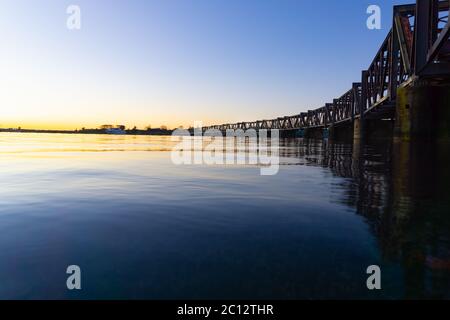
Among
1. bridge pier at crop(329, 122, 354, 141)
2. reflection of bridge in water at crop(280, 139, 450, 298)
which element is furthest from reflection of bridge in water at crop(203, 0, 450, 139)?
bridge pier at crop(329, 122, 354, 141)

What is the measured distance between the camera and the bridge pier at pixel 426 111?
23.1 metres

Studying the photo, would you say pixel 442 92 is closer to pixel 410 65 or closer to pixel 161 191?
pixel 410 65

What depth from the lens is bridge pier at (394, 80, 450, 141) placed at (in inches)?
911

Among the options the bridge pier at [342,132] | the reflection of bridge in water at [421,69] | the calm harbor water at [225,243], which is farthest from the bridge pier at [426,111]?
the bridge pier at [342,132]

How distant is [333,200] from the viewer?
6535 millimetres

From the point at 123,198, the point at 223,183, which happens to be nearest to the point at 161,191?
the point at 123,198

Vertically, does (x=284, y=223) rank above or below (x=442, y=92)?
below

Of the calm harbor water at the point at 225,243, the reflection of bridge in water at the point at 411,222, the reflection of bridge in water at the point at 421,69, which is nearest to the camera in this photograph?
the calm harbor water at the point at 225,243

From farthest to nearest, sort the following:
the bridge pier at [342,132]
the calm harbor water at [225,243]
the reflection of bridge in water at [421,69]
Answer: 1. the bridge pier at [342,132]
2. the reflection of bridge in water at [421,69]
3. the calm harbor water at [225,243]

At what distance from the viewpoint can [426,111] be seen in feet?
77.7

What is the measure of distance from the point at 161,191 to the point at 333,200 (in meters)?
4.08

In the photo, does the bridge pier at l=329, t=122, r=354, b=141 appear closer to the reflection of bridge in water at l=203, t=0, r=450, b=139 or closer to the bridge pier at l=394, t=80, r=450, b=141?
the reflection of bridge in water at l=203, t=0, r=450, b=139

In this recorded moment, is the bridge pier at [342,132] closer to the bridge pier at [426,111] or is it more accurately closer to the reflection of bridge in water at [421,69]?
the reflection of bridge in water at [421,69]
